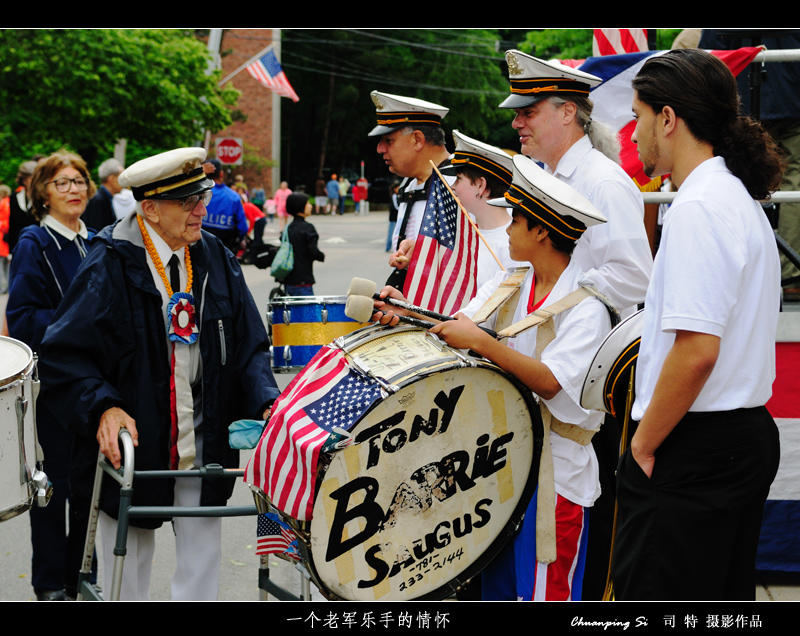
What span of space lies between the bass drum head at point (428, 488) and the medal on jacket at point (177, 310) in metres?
1.28

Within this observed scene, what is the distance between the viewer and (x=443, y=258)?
4.04 metres

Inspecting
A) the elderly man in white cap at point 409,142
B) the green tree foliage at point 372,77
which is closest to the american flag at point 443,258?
the elderly man in white cap at point 409,142

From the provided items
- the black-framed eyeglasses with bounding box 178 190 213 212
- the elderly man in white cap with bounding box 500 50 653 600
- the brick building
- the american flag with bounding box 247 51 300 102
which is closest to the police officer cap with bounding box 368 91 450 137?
the elderly man in white cap with bounding box 500 50 653 600

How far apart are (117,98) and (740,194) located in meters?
26.7

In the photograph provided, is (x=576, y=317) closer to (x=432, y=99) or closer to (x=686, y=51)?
(x=686, y=51)

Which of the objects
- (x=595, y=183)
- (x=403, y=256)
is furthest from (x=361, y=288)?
(x=403, y=256)

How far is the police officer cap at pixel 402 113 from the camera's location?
191 inches

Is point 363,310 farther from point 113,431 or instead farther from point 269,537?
point 113,431

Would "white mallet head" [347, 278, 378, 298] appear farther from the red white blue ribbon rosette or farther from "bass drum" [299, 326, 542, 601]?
the red white blue ribbon rosette

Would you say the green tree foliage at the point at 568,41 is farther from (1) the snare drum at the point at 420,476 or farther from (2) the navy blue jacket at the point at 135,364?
(1) the snare drum at the point at 420,476

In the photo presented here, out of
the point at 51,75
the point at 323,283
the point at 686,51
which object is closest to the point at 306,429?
the point at 686,51

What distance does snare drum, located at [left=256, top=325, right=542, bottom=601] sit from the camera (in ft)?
7.98

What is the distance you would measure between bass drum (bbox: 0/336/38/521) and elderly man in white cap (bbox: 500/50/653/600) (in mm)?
2019

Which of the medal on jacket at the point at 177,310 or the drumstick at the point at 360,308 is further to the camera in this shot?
the medal on jacket at the point at 177,310
